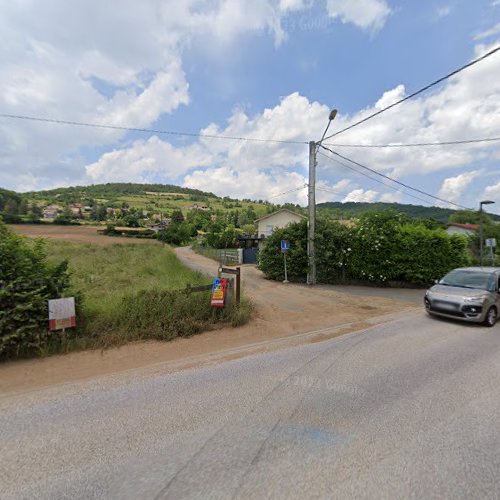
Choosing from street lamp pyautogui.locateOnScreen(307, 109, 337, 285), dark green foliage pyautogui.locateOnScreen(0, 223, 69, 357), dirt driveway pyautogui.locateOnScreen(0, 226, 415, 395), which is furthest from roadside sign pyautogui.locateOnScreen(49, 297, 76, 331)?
street lamp pyautogui.locateOnScreen(307, 109, 337, 285)

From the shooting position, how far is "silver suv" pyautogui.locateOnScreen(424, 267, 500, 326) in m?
7.25

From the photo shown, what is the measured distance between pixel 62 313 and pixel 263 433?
4.24 metres

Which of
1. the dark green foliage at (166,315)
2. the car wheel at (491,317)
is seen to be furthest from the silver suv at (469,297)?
the dark green foliage at (166,315)

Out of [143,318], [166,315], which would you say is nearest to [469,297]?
[166,315]

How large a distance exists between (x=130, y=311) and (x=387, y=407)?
503 cm

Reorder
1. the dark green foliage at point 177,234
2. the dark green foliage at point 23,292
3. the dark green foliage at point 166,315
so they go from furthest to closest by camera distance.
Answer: the dark green foliage at point 177,234 < the dark green foliage at point 166,315 < the dark green foliage at point 23,292

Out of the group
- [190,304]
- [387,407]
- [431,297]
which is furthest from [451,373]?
[190,304]

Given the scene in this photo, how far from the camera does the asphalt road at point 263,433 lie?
2215mm

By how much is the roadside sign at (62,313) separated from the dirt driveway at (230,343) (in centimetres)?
55

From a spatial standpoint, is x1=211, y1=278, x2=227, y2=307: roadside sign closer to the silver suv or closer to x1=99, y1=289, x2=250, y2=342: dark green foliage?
x1=99, y1=289, x2=250, y2=342: dark green foliage

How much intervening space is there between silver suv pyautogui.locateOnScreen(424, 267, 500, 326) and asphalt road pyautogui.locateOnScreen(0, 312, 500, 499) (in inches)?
121

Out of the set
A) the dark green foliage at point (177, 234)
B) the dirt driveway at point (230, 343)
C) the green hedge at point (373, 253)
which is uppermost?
the dark green foliage at point (177, 234)

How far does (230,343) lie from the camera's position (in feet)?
19.7

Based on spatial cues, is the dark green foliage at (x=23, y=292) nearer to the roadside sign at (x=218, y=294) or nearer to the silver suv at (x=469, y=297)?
the roadside sign at (x=218, y=294)
